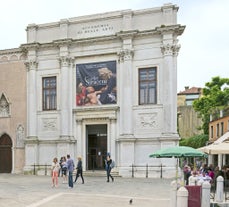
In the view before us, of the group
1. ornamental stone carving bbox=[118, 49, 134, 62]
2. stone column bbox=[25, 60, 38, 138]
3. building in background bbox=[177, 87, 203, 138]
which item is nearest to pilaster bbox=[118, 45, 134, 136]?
ornamental stone carving bbox=[118, 49, 134, 62]

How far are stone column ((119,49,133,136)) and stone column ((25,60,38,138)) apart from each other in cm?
684

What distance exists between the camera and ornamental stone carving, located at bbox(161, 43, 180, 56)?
24297 mm

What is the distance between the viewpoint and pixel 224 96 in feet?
143

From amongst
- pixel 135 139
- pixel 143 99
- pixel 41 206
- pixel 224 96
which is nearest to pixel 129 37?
pixel 143 99

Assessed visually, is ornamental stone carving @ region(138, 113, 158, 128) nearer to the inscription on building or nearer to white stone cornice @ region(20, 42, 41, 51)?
A: the inscription on building

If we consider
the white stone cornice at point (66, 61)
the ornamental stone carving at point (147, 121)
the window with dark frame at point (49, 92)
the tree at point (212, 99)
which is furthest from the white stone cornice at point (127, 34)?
the tree at point (212, 99)

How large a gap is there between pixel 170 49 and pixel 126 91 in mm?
4151

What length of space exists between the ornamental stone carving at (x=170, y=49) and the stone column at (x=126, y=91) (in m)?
2.31

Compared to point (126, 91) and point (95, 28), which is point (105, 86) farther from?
point (95, 28)

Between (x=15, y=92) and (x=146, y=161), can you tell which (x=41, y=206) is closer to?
(x=146, y=161)

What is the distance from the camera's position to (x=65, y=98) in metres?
26.4

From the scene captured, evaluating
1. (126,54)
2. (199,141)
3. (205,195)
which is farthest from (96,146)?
(199,141)

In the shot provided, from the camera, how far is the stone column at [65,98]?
26.1 metres

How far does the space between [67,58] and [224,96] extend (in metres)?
23.9
